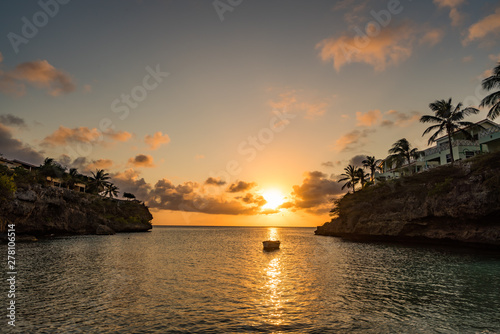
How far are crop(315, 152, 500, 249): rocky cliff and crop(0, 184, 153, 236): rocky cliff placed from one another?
77.7 metres

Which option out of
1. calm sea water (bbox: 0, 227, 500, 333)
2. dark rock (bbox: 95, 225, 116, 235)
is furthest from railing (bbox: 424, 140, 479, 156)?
dark rock (bbox: 95, 225, 116, 235)

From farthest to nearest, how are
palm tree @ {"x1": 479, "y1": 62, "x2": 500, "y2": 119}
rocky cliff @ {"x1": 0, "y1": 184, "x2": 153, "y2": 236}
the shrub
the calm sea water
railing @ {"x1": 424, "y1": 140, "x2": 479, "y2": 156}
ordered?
rocky cliff @ {"x1": 0, "y1": 184, "x2": 153, "y2": 236} → railing @ {"x1": 424, "y1": 140, "x2": 479, "y2": 156} → the shrub → palm tree @ {"x1": 479, "y1": 62, "x2": 500, "y2": 119} → the calm sea water

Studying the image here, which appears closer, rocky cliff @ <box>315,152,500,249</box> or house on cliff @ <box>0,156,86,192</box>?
rocky cliff @ <box>315,152,500,249</box>

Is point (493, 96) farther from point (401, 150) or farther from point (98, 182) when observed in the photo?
point (98, 182)

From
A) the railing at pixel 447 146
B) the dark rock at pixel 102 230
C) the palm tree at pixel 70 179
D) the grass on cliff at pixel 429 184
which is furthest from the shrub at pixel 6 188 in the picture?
the railing at pixel 447 146

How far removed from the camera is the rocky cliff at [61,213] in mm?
57125

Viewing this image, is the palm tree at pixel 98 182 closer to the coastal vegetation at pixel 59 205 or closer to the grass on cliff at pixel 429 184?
the coastal vegetation at pixel 59 205

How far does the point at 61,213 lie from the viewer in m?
73.0

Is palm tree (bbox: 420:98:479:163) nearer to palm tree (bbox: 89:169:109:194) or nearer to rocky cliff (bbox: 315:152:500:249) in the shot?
rocky cliff (bbox: 315:152:500:249)

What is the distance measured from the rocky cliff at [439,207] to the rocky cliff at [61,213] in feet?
255

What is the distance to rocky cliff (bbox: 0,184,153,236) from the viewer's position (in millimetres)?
57125

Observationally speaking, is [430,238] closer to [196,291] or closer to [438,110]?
[438,110]

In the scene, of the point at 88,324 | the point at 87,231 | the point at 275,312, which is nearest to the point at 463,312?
the point at 275,312

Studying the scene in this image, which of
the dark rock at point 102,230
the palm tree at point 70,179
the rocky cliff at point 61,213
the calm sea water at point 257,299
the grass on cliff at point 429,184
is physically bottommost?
the calm sea water at point 257,299
